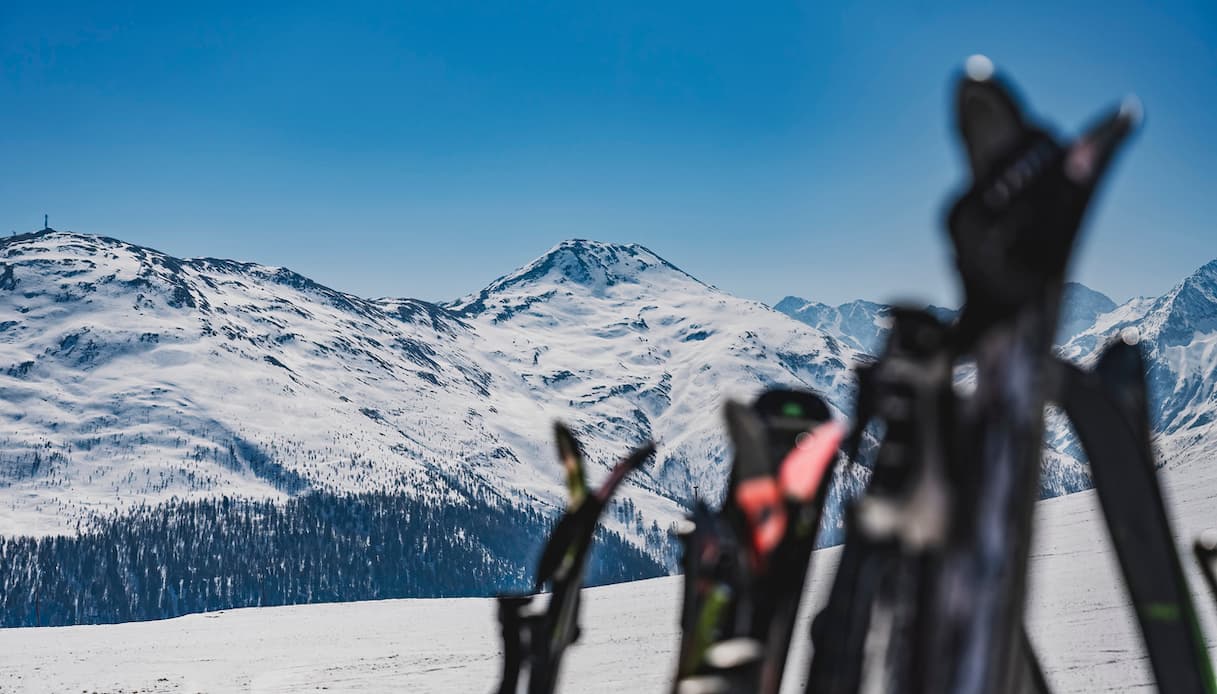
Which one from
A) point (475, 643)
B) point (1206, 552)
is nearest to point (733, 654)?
point (1206, 552)

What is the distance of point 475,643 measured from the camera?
17812mm

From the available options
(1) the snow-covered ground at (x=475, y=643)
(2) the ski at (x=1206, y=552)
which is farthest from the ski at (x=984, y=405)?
(1) the snow-covered ground at (x=475, y=643)

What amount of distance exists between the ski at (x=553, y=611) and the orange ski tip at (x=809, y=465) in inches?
22.9

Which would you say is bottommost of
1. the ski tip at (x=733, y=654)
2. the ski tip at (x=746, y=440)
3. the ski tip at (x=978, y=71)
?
the ski tip at (x=733, y=654)

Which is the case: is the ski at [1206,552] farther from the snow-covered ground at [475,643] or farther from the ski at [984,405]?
the snow-covered ground at [475,643]

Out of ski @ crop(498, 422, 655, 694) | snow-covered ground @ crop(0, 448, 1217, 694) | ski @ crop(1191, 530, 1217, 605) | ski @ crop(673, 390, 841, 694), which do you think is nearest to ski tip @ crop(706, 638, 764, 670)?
ski @ crop(673, 390, 841, 694)

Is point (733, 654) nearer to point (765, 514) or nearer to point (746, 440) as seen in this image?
point (765, 514)

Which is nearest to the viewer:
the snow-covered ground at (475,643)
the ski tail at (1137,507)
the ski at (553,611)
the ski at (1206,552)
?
the ski tail at (1137,507)

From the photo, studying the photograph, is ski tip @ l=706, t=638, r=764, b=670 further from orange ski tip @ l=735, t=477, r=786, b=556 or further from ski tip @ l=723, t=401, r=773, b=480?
ski tip @ l=723, t=401, r=773, b=480

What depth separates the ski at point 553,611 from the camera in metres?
2.00

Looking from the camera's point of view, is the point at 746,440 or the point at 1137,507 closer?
the point at 746,440

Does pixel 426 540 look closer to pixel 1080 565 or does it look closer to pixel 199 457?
pixel 199 457

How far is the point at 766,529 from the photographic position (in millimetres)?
1481

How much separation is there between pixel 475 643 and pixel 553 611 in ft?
54.8
